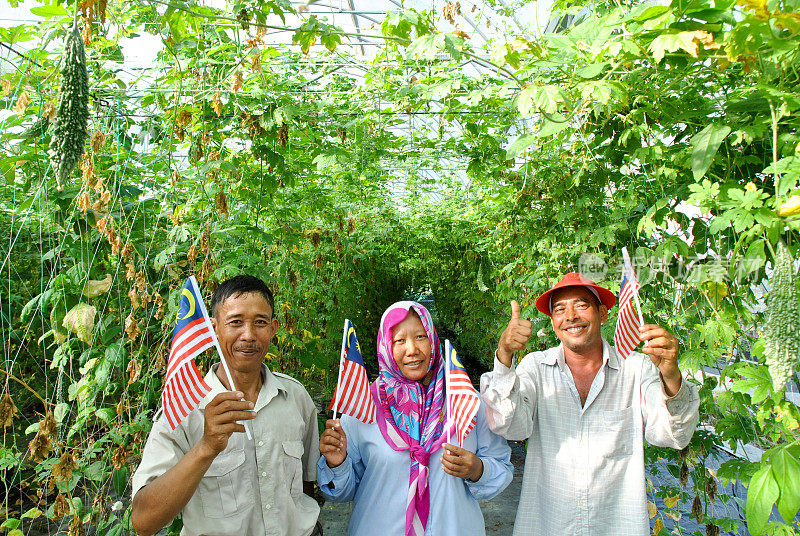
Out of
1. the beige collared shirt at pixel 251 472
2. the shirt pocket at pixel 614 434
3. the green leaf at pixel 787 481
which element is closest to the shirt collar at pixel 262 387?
the beige collared shirt at pixel 251 472

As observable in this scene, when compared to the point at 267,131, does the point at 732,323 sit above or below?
below

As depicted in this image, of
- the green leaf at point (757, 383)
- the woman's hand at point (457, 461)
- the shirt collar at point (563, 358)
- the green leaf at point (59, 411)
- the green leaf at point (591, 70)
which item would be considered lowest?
the woman's hand at point (457, 461)

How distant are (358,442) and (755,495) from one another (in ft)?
4.56

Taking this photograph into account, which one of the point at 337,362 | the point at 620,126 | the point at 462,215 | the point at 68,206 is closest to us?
the point at 68,206

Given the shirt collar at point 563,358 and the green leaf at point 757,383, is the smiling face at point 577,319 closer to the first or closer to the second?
the shirt collar at point 563,358

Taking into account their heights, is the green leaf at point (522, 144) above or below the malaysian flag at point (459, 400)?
above

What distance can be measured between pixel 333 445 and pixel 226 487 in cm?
40

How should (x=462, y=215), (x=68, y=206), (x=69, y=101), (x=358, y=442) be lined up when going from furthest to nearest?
(x=462, y=215) < (x=68, y=206) < (x=358, y=442) < (x=69, y=101)

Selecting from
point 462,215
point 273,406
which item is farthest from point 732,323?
point 462,215

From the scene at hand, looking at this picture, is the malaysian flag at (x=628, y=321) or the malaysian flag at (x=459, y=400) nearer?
the malaysian flag at (x=459, y=400)

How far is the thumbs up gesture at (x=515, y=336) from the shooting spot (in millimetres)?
1990

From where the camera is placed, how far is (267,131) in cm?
306

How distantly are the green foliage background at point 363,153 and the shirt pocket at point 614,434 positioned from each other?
329mm

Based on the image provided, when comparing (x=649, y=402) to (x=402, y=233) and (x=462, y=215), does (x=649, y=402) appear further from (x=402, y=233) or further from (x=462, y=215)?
(x=402, y=233)
